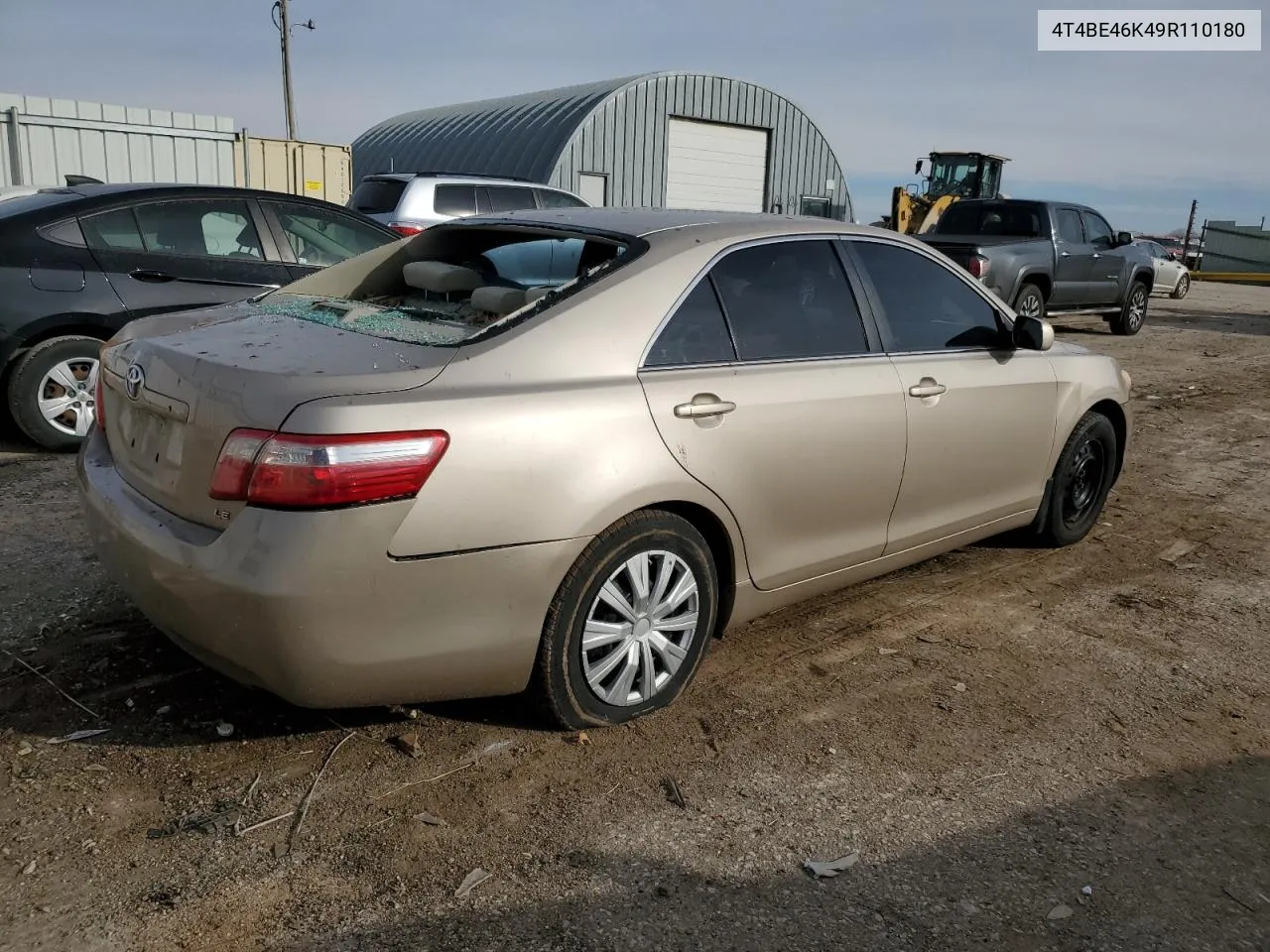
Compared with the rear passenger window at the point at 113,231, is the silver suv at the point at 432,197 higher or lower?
higher

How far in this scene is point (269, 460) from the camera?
264 cm

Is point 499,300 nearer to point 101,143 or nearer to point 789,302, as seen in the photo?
point 789,302

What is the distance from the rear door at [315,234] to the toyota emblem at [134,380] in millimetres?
4043

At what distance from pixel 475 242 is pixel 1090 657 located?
2.92 metres

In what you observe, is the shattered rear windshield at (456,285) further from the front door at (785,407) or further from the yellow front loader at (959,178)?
the yellow front loader at (959,178)

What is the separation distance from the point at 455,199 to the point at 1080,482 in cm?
937

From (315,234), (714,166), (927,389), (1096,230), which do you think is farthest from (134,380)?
(714,166)

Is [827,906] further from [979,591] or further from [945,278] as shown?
[945,278]

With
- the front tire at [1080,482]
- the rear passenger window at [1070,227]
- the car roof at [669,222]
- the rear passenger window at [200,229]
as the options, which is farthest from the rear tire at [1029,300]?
the car roof at [669,222]

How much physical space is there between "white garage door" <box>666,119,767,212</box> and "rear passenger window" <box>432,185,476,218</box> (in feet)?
49.0

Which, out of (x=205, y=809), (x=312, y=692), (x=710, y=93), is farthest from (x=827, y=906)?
(x=710, y=93)

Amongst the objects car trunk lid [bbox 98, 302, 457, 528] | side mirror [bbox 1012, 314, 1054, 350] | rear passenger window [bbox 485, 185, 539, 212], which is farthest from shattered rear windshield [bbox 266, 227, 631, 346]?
rear passenger window [bbox 485, 185, 539, 212]

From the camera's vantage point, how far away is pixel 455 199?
12.8m

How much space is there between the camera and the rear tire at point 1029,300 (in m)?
13.2
